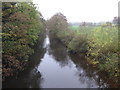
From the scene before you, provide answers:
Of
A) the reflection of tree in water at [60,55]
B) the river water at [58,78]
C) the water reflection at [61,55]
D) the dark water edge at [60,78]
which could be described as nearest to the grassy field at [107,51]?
the dark water edge at [60,78]

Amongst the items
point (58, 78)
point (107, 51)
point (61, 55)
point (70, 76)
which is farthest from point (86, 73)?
point (61, 55)

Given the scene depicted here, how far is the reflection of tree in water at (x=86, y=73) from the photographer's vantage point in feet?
51.5

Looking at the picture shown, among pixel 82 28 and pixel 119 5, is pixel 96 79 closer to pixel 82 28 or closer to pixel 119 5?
pixel 119 5

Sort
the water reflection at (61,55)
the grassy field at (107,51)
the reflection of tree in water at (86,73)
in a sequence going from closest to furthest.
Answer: the grassy field at (107,51) → the reflection of tree in water at (86,73) → the water reflection at (61,55)

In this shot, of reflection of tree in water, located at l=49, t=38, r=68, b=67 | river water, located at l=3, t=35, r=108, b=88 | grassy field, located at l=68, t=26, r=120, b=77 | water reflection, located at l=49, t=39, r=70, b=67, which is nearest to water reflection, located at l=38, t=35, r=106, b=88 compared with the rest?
river water, located at l=3, t=35, r=108, b=88

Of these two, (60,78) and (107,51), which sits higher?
(107,51)

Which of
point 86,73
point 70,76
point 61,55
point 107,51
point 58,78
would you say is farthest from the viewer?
point 61,55

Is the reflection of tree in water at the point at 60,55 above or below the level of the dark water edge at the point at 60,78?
above

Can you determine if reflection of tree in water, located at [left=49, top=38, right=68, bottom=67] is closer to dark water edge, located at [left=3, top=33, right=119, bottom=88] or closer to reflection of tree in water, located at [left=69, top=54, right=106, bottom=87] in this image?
reflection of tree in water, located at [left=69, top=54, right=106, bottom=87]

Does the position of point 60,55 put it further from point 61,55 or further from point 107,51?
point 107,51

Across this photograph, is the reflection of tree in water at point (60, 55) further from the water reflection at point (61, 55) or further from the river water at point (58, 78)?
the river water at point (58, 78)

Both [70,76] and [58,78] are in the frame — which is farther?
[70,76]

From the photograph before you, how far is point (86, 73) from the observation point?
1795 centimetres

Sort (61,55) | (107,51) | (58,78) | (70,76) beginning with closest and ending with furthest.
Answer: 1. (58,78)
2. (70,76)
3. (107,51)
4. (61,55)
